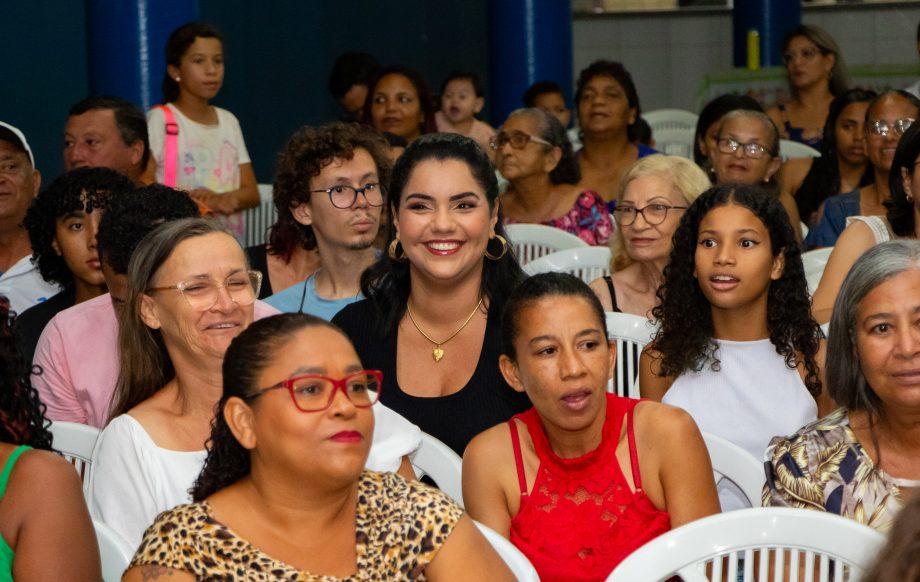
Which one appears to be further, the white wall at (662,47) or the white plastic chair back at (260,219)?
the white wall at (662,47)

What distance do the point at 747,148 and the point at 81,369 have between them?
2.92m

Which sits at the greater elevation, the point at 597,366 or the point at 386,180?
the point at 386,180

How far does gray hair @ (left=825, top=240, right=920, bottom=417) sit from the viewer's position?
2.50 meters

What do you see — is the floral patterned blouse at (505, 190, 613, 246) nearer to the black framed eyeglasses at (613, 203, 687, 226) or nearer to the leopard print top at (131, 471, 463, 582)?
the black framed eyeglasses at (613, 203, 687, 226)

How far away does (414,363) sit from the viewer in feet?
10.8

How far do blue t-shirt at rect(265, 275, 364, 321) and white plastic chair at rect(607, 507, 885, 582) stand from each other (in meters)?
1.76

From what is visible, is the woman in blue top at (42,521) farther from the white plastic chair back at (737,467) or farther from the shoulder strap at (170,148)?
the shoulder strap at (170,148)

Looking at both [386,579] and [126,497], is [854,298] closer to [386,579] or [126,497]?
[386,579]

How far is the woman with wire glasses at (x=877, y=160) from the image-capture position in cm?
475

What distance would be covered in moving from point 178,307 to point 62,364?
2.39 feet

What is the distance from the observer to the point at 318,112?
984 cm

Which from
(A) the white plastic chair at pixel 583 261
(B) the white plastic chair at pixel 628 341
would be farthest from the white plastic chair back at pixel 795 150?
(B) the white plastic chair at pixel 628 341

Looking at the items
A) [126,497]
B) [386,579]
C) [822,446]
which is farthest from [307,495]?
[822,446]

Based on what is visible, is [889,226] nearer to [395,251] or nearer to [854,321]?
[854,321]
